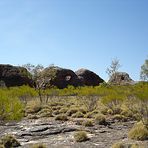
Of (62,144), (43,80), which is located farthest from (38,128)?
(43,80)

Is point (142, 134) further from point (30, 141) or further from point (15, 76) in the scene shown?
point (15, 76)

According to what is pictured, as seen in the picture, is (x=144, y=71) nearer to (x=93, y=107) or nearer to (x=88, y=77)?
(x=93, y=107)

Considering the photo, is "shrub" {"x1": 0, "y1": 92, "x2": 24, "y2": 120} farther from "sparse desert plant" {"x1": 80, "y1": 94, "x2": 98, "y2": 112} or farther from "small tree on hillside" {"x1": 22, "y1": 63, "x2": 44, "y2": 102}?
"small tree on hillside" {"x1": 22, "y1": 63, "x2": 44, "y2": 102}

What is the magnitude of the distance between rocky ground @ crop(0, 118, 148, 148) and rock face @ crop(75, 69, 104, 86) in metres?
→ 64.2

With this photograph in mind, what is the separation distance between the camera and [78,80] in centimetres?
8806

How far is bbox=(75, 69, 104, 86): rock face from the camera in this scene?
299 feet

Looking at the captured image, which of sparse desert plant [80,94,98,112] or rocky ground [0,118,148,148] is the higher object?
sparse desert plant [80,94,98,112]

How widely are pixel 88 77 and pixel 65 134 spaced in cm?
7045

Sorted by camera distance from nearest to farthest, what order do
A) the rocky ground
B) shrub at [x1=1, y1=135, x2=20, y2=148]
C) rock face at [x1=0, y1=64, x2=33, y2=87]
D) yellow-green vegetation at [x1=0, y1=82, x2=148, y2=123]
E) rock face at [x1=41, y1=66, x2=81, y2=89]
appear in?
the rocky ground, shrub at [x1=1, y1=135, x2=20, y2=148], yellow-green vegetation at [x1=0, y1=82, x2=148, y2=123], rock face at [x1=0, y1=64, x2=33, y2=87], rock face at [x1=41, y1=66, x2=81, y2=89]

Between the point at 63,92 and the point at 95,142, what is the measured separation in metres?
37.6

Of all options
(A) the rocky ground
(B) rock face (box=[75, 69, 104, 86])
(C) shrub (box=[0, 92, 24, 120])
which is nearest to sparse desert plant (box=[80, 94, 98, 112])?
(A) the rocky ground

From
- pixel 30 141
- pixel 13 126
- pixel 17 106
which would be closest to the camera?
pixel 30 141

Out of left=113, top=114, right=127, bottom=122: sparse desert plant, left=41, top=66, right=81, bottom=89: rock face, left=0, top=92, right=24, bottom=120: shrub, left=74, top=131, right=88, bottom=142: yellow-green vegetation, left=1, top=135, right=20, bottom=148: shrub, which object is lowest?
left=1, top=135, right=20, bottom=148: shrub

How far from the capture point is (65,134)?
72.6 ft
